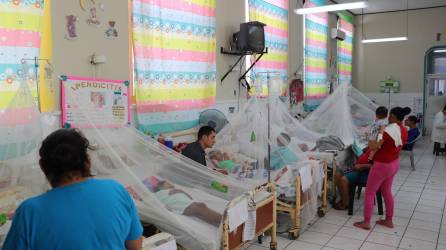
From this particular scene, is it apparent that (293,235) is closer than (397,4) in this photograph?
Yes

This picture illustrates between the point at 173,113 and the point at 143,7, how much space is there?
117cm

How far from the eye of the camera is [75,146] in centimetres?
134

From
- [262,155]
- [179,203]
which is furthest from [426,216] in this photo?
[179,203]

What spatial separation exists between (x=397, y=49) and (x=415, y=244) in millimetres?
8581

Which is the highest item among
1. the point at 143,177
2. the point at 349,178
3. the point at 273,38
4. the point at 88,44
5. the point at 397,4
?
the point at 397,4

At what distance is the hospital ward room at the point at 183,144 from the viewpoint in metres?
1.42

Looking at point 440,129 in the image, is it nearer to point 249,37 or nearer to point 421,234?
point 421,234

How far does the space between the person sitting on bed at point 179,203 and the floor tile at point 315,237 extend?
4.56 feet

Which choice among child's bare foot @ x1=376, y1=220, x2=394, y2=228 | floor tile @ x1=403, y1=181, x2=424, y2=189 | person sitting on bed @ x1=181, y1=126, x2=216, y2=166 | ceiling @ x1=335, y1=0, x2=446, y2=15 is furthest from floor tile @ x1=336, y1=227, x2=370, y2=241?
ceiling @ x1=335, y1=0, x2=446, y2=15

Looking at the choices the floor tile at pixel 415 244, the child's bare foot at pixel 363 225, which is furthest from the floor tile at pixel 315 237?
the floor tile at pixel 415 244

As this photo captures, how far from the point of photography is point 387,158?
3861 mm

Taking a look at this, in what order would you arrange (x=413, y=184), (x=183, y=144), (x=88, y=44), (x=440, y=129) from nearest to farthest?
(x=88, y=44), (x=183, y=144), (x=413, y=184), (x=440, y=129)

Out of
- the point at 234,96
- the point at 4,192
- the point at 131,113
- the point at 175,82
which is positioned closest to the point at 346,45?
the point at 234,96

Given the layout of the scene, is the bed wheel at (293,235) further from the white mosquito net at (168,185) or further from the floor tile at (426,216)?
the floor tile at (426,216)
